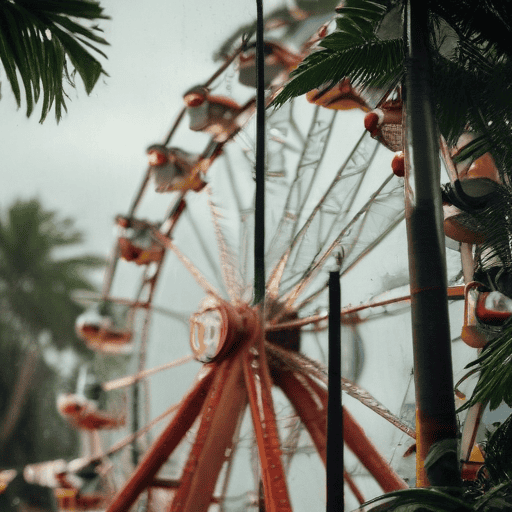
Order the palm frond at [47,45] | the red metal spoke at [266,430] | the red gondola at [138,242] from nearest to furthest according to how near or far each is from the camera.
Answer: the palm frond at [47,45], the red metal spoke at [266,430], the red gondola at [138,242]

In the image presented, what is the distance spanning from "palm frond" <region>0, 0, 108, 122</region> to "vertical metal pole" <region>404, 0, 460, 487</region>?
1188mm

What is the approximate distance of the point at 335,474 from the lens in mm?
1765

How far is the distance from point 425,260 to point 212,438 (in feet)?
5.53

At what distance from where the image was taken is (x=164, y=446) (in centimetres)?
365

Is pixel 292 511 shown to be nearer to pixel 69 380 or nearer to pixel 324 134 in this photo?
pixel 324 134

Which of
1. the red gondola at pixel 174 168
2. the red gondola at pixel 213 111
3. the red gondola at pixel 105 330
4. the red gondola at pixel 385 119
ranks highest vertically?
the red gondola at pixel 213 111

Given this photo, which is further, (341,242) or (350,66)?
(341,242)

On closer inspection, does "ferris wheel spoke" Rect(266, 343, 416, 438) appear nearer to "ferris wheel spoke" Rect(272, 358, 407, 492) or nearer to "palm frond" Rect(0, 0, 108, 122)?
"ferris wheel spoke" Rect(272, 358, 407, 492)

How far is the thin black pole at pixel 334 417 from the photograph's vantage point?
173cm

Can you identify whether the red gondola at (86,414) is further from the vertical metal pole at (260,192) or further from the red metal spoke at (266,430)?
the vertical metal pole at (260,192)

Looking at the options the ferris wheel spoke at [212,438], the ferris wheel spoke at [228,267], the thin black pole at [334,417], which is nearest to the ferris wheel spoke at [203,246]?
the ferris wheel spoke at [228,267]

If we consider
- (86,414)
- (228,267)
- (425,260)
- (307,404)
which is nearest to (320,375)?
(307,404)

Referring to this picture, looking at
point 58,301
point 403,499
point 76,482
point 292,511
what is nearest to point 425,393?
point 403,499

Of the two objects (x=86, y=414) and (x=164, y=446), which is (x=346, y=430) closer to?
(x=164, y=446)
